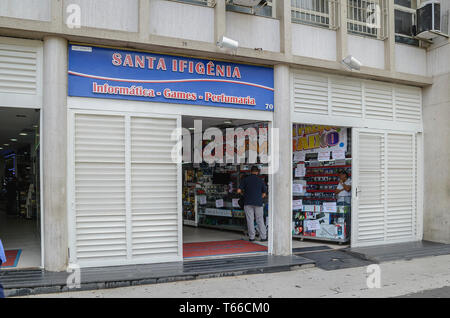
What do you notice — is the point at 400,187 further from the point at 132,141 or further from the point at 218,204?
the point at 132,141

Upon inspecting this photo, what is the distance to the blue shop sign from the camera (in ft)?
22.8

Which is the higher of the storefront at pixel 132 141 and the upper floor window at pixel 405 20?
the upper floor window at pixel 405 20

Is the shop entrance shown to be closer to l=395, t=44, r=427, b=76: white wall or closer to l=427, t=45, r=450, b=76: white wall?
l=395, t=44, r=427, b=76: white wall

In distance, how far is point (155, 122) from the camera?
748 cm

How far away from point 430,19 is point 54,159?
30.6ft

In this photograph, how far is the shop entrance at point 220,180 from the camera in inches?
376

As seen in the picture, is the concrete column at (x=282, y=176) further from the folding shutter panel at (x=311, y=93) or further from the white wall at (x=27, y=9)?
the white wall at (x=27, y=9)

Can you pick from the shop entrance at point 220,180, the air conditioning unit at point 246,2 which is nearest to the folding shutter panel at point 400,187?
the shop entrance at point 220,180

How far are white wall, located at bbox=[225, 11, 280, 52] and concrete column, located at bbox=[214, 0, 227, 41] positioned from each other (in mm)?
210

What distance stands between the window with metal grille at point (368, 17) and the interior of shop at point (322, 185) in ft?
8.42

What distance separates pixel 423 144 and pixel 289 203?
4677mm

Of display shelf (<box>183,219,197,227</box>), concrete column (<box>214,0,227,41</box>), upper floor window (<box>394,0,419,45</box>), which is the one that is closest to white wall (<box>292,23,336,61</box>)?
concrete column (<box>214,0,227,41</box>)
